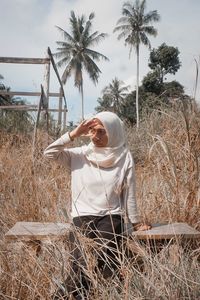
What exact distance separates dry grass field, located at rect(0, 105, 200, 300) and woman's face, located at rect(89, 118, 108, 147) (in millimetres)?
356

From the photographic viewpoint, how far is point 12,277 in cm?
204

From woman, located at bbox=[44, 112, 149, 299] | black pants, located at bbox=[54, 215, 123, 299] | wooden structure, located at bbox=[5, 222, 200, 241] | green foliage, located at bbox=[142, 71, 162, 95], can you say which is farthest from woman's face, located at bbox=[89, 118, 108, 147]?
green foliage, located at bbox=[142, 71, 162, 95]

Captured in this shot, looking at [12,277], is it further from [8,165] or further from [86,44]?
[86,44]

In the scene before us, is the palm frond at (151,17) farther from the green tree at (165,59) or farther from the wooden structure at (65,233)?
the wooden structure at (65,233)

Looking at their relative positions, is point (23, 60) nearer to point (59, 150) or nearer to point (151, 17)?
point (59, 150)

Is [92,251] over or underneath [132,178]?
underneath


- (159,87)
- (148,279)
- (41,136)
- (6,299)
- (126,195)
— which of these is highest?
(159,87)

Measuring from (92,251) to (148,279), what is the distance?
458 mm

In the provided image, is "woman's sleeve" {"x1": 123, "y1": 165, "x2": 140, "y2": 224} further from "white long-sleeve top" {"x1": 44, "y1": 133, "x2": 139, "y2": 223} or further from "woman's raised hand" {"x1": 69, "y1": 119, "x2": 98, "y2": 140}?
"woman's raised hand" {"x1": 69, "y1": 119, "x2": 98, "y2": 140}

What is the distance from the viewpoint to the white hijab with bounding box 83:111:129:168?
266 cm

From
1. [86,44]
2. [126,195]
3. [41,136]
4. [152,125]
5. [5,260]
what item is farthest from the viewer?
[86,44]

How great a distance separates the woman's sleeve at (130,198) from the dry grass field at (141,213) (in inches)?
8.1

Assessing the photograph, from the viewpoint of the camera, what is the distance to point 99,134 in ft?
8.91

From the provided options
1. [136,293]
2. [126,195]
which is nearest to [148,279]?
[136,293]
